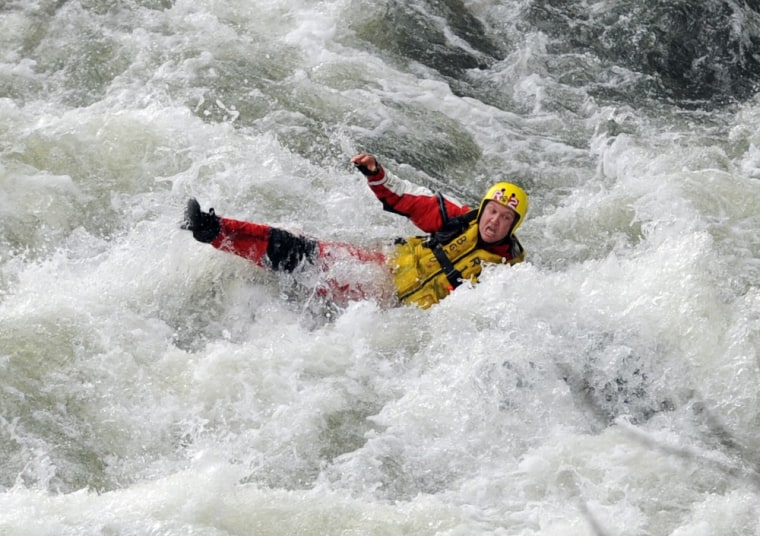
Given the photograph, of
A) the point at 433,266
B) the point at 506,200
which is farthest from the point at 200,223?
the point at 506,200

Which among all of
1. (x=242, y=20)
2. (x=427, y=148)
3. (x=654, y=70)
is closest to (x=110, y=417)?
(x=427, y=148)

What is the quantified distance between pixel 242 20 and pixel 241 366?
4.89 m

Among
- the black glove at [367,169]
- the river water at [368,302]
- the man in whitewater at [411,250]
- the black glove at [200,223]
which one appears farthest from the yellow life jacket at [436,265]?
the black glove at [200,223]

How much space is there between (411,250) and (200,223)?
58.8 inches

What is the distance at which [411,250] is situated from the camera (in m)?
7.45

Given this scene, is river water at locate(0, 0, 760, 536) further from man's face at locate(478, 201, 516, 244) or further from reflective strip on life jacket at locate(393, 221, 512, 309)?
man's face at locate(478, 201, 516, 244)

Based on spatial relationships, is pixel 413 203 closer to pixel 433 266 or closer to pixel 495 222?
pixel 433 266

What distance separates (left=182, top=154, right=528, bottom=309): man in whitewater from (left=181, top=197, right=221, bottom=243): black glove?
0.75 ft

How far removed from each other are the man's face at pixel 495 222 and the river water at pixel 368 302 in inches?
11.2

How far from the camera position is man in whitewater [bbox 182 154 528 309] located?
7.25 meters

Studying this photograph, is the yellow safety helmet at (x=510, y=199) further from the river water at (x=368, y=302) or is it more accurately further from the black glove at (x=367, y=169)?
the black glove at (x=367, y=169)

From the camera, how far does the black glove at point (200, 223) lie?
266 inches

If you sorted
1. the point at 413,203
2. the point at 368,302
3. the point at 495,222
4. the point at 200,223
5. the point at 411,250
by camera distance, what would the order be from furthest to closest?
the point at 413,203
the point at 411,250
the point at 495,222
the point at 368,302
the point at 200,223

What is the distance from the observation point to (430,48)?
10555 mm
